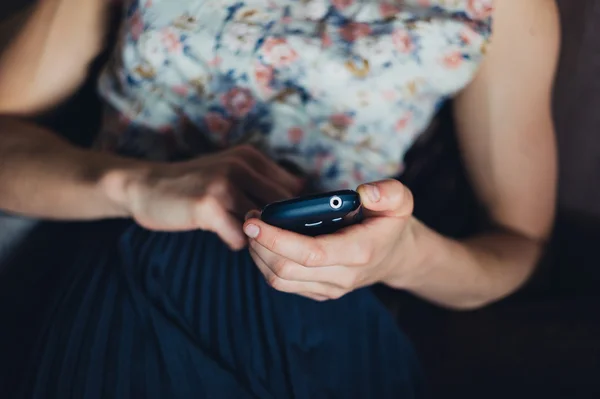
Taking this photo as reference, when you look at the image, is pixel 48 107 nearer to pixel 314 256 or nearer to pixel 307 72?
pixel 307 72

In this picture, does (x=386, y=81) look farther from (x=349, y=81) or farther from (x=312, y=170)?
(x=312, y=170)

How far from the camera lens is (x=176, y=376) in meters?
0.61

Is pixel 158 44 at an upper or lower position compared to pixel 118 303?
upper

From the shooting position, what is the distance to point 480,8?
72cm

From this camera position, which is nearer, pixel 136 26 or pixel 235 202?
pixel 235 202

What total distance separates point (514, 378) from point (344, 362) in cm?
23

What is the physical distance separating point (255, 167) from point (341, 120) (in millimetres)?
168

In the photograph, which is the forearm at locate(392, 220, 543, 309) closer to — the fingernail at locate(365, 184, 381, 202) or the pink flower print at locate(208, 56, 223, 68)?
the fingernail at locate(365, 184, 381, 202)

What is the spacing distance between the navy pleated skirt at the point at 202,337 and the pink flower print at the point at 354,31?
0.31 metres

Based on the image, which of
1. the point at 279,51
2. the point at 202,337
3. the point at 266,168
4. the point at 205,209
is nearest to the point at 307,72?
the point at 279,51

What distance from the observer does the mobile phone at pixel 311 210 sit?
442 mm

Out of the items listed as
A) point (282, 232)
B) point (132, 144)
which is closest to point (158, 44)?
point (132, 144)

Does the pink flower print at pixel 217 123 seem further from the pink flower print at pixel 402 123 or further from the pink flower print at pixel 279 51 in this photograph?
the pink flower print at pixel 402 123

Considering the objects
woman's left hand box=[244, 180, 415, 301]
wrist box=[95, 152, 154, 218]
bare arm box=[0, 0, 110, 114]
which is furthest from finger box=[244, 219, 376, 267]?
bare arm box=[0, 0, 110, 114]
